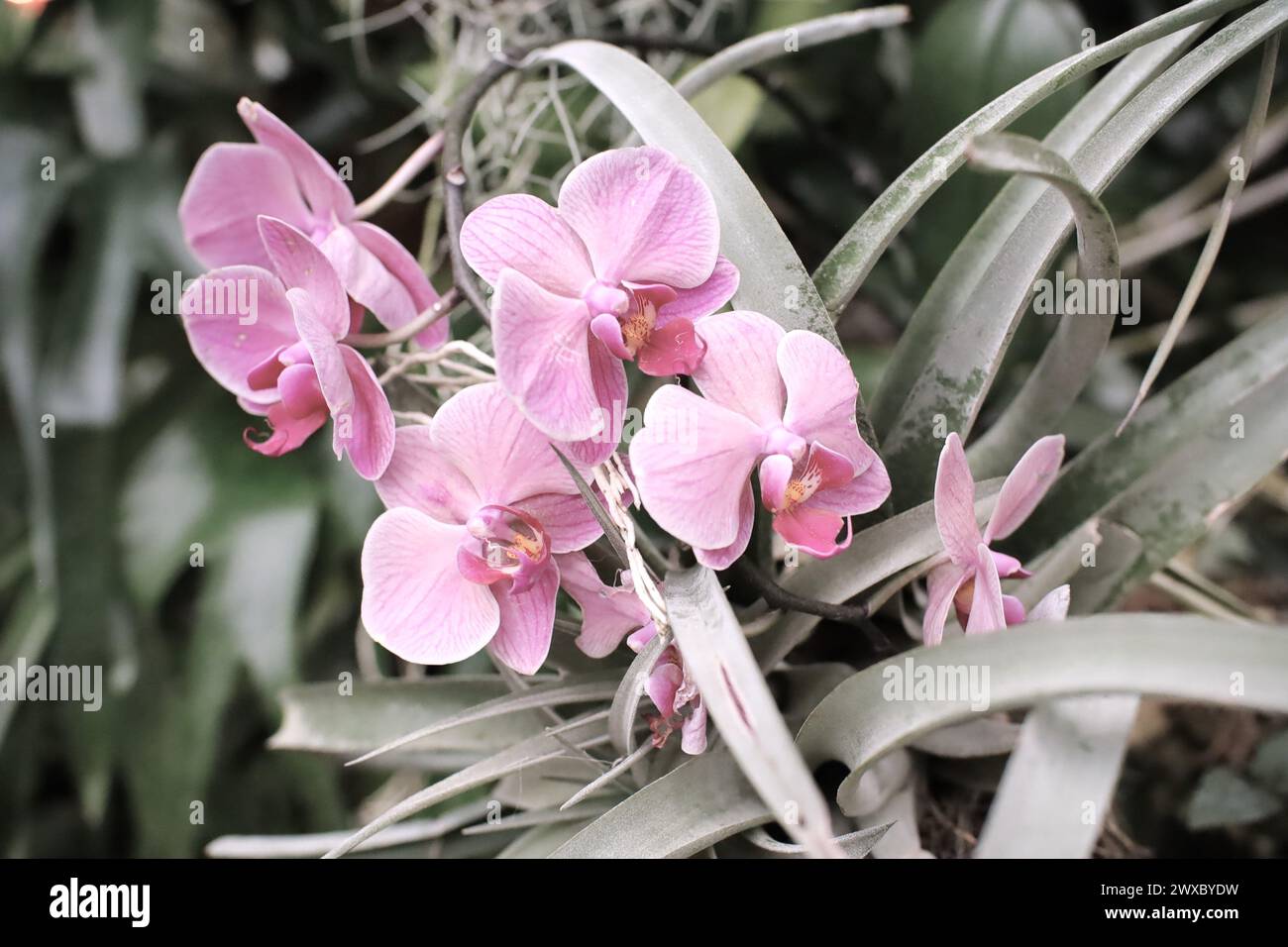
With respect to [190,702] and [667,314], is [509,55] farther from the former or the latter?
[190,702]

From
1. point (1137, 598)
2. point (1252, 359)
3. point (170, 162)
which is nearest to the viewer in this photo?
point (1252, 359)

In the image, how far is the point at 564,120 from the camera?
0.48m

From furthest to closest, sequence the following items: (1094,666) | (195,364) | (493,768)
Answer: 1. (195,364)
2. (493,768)
3. (1094,666)

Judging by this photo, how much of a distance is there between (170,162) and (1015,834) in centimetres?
76

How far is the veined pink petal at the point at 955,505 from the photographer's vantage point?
29 cm

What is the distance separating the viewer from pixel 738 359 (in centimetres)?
30

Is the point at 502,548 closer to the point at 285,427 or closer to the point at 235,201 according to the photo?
the point at 285,427

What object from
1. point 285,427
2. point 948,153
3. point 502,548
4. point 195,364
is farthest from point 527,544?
point 195,364

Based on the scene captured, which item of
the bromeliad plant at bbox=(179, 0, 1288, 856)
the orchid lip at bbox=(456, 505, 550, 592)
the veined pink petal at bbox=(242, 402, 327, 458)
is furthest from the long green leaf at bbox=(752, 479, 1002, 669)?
the veined pink petal at bbox=(242, 402, 327, 458)

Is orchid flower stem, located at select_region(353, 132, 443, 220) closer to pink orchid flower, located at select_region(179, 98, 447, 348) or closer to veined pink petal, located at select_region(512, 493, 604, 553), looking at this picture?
pink orchid flower, located at select_region(179, 98, 447, 348)

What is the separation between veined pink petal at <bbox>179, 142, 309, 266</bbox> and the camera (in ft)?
1.27

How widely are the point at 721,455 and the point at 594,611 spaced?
0.09m

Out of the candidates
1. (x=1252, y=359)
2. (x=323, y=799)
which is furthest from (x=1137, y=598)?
(x=323, y=799)

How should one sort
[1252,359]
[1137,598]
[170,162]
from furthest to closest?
[170,162]
[1137,598]
[1252,359]
